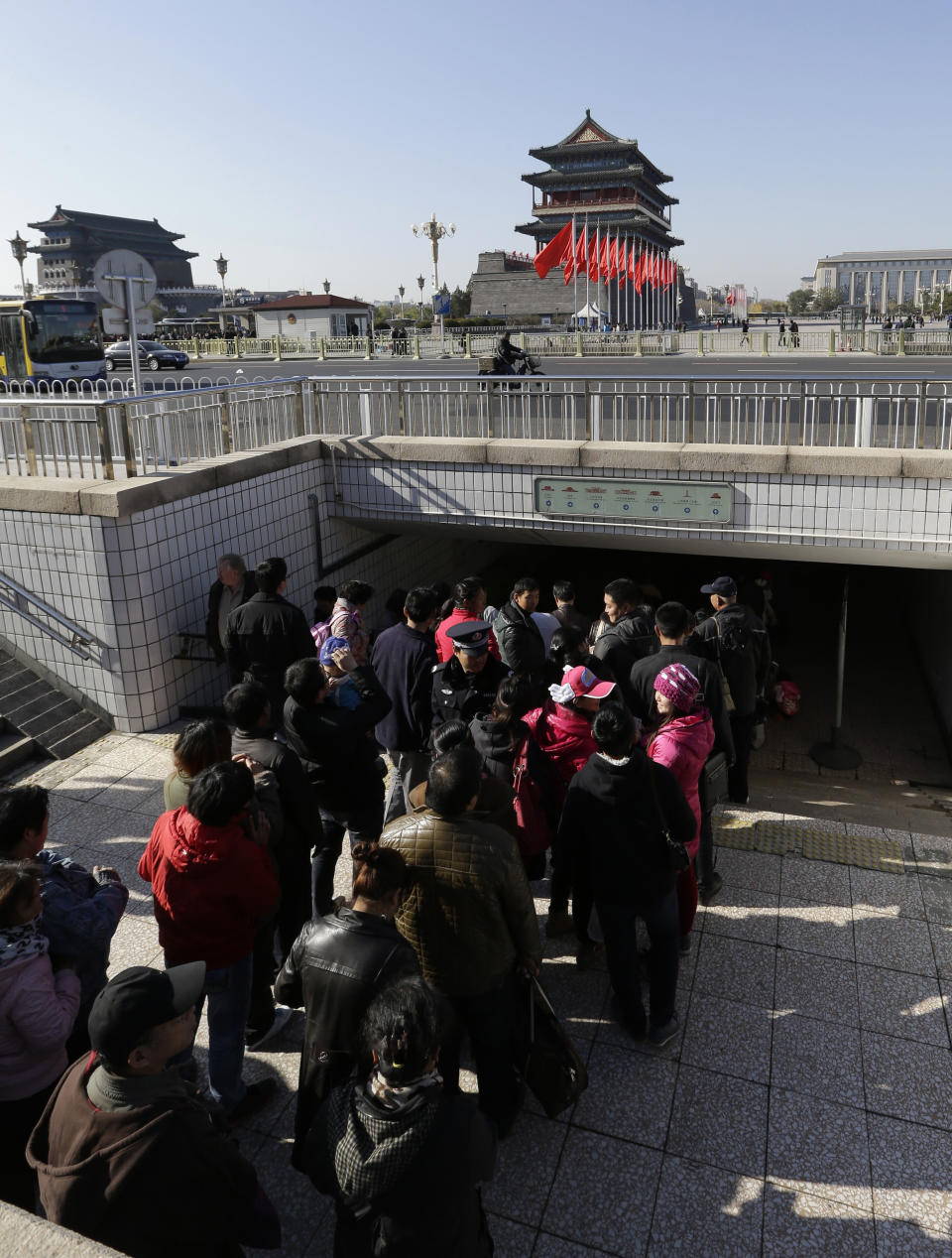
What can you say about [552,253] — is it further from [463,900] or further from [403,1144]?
[403,1144]

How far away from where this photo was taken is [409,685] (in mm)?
5578

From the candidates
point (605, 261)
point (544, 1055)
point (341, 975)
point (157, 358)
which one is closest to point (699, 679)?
point (544, 1055)

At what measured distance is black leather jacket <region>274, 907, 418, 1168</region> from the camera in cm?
291

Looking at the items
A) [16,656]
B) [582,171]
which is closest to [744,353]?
[16,656]

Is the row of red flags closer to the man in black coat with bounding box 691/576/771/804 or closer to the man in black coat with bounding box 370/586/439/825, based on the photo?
the man in black coat with bounding box 691/576/771/804

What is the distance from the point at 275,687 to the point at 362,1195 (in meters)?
4.76

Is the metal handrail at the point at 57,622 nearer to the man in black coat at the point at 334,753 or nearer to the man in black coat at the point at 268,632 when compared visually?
the man in black coat at the point at 268,632

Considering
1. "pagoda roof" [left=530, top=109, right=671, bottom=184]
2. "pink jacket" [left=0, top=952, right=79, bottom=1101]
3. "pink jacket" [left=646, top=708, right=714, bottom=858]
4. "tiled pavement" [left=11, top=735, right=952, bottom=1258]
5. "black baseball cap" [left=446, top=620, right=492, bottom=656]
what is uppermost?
"pagoda roof" [left=530, top=109, right=671, bottom=184]

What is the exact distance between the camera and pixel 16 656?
27.3ft

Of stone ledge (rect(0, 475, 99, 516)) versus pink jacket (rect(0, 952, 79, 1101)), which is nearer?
pink jacket (rect(0, 952, 79, 1101))

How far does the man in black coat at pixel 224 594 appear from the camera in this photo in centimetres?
743

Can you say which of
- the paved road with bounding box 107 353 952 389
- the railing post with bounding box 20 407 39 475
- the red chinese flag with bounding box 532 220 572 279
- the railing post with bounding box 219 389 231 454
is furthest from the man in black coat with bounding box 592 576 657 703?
the red chinese flag with bounding box 532 220 572 279

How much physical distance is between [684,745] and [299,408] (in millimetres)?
7612

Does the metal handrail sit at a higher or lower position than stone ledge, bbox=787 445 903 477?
lower
